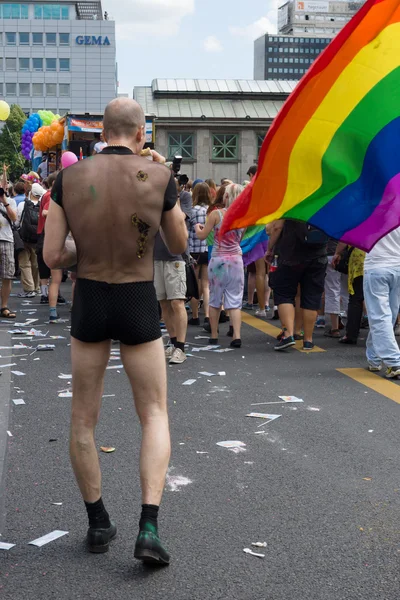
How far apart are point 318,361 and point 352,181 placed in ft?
13.7

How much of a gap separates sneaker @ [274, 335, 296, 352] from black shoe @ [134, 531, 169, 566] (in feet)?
20.0

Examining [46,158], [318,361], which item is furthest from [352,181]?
[46,158]

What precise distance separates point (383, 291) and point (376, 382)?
36.2 inches

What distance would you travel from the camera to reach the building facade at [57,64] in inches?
4756

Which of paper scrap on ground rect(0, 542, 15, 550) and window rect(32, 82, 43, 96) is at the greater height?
window rect(32, 82, 43, 96)

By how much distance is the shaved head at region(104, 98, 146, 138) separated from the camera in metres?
3.74

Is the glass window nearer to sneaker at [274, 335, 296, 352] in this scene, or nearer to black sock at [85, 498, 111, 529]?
sneaker at [274, 335, 296, 352]

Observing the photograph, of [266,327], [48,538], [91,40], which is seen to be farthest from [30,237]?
[91,40]

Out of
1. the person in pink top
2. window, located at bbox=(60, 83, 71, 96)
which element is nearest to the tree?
window, located at bbox=(60, 83, 71, 96)

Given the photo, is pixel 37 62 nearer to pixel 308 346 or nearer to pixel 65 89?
pixel 65 89

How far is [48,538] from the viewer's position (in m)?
4.02

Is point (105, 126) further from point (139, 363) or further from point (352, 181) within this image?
point (352, 181)

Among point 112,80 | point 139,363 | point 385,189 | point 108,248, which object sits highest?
point 112,80

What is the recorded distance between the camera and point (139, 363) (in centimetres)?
380
